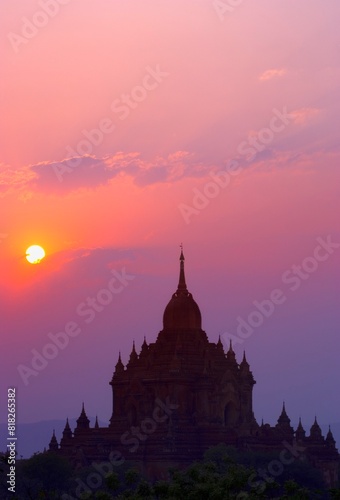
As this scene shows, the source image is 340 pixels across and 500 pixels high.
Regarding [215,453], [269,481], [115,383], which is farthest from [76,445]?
[269,481]

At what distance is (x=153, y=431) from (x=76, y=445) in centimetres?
762

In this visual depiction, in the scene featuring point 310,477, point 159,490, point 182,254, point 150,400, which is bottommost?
point 159,490

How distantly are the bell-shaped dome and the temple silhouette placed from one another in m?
0.08

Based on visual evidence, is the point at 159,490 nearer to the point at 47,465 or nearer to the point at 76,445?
the point at 47,465

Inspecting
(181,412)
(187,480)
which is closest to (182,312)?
(181,412)

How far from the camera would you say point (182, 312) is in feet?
434

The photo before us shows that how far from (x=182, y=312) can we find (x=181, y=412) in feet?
28.9

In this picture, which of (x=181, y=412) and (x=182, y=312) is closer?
(x=181, y=412)

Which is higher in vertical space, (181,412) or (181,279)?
(181,279)

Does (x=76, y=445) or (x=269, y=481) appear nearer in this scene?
(x=269, y=481)

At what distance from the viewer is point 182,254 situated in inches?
5359
